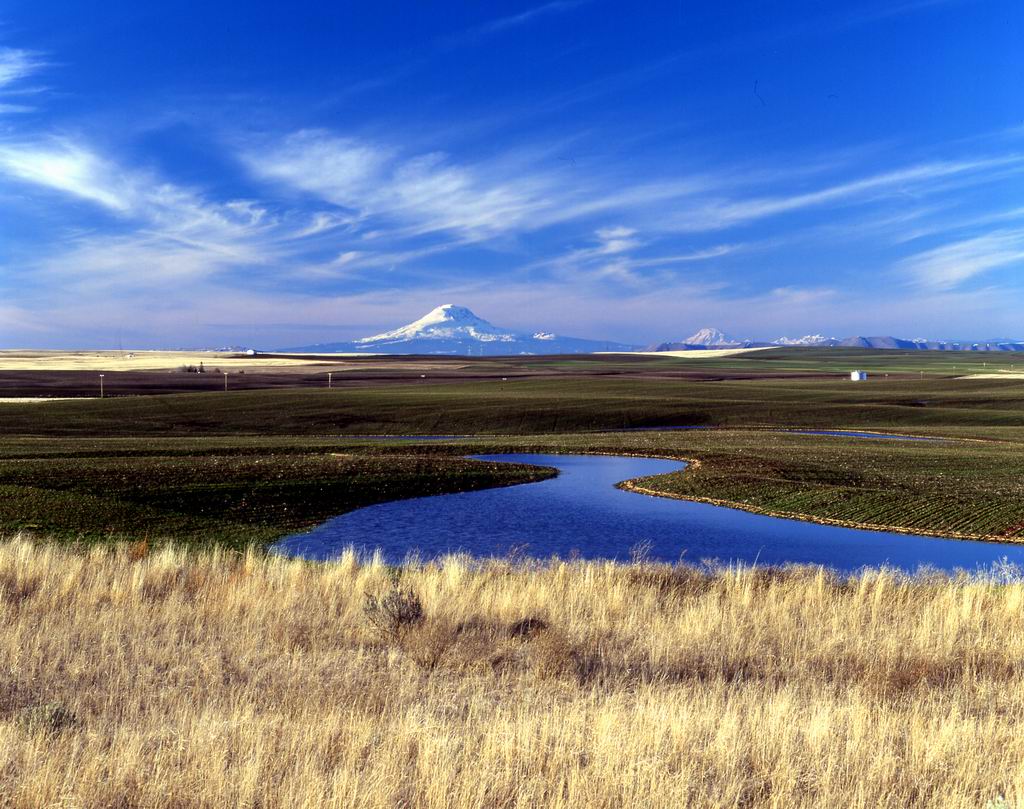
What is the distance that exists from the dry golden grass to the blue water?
9.62 metres

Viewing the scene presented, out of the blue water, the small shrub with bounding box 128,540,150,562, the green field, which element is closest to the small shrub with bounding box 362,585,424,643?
the small shrub with bounding box 128,540,150,562

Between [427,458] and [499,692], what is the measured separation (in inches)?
1432

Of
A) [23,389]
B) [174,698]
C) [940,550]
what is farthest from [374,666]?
[23,389]

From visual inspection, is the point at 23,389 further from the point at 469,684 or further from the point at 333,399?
the point at 469,684

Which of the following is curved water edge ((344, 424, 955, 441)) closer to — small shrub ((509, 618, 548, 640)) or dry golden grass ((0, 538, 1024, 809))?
dry golden grass ((0, 538, 1024, 809))

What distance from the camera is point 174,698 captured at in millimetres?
9273

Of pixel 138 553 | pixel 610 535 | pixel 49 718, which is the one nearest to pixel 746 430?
pixel 610 535

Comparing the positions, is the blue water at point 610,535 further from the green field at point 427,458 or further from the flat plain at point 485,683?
the flat plain at point 485,683

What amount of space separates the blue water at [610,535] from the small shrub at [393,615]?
1232 cm

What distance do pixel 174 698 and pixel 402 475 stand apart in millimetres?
30454

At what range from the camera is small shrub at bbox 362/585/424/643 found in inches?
483

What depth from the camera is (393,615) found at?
40.7 ft

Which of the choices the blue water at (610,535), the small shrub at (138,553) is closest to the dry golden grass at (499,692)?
the small shrub at (138,553)

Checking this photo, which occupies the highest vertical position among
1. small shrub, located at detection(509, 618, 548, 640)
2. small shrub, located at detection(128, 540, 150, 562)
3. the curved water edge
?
small shrub, located at detection(509, 618, 548, 640)
